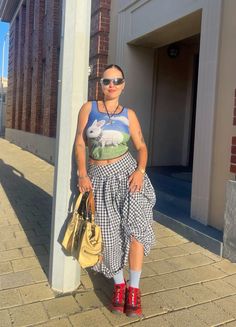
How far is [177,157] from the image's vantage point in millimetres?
8820

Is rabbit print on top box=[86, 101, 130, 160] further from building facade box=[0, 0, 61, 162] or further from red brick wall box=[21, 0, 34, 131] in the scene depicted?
red brick wall box=[21, 0, 34, 131]

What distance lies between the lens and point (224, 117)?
441 cm

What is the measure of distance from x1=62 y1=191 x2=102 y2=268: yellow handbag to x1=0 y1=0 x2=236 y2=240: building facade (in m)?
1.99

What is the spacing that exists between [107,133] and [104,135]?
0.03 metres

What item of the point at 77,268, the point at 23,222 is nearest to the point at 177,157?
the point at 23,222

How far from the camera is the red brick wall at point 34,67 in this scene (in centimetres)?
1226

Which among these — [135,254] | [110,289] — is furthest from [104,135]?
[110,289]

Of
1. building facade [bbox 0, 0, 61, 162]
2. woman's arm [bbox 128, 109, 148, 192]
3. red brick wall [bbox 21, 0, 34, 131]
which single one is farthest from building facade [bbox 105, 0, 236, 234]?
red brick wall [bbox 21, 0, 34, 131]

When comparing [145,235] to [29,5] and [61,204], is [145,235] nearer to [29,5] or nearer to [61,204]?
[61,204]

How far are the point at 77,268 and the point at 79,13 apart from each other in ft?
6.76

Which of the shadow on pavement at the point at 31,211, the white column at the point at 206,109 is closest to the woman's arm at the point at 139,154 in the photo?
the shadow on pavement at the point at 31,211

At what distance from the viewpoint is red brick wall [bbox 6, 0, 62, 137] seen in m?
12.3

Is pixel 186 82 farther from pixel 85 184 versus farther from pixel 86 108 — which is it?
pixel 85 184

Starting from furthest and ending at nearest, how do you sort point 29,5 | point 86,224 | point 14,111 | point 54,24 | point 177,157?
point 14,111 → point 29,5 → point 54,24 → point 177,157 → point 86,224
